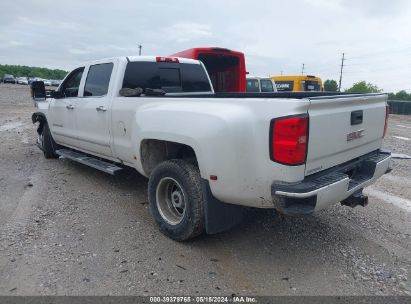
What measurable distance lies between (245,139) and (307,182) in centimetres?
61

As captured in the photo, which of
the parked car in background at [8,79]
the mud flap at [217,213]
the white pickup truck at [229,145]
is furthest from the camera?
the parked car in background at [8,79]

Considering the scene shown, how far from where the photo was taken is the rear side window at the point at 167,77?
4730mm

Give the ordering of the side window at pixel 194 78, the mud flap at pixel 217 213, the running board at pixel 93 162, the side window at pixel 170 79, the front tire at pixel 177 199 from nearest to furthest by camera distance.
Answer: the mud flap at pixel 217 213
the front tire at pixel 177 199
the running board at pixel 93 162
the side window at pixel 170 79
the side window at pixel 194 78

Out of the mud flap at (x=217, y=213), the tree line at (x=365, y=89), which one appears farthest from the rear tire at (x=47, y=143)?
the tree line at (x=365, y=89)

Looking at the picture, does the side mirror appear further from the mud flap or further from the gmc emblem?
the gmc emblem

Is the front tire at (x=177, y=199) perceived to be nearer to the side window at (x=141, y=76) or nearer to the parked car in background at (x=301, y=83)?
the side window at (x=141, y=76)

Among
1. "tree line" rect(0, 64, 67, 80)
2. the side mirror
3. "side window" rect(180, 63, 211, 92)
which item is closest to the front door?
the side mirror

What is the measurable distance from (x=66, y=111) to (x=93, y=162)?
4.13 ft

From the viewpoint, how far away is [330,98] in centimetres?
296

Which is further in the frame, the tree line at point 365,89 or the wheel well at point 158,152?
the tree line at point 365,89

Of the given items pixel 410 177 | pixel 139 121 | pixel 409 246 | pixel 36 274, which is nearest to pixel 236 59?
pixel 410 177

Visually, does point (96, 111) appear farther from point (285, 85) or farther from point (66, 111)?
point (285, 85)

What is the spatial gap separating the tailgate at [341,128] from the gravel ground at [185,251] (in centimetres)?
96

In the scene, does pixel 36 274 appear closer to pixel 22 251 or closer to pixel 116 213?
pixel 22 251
